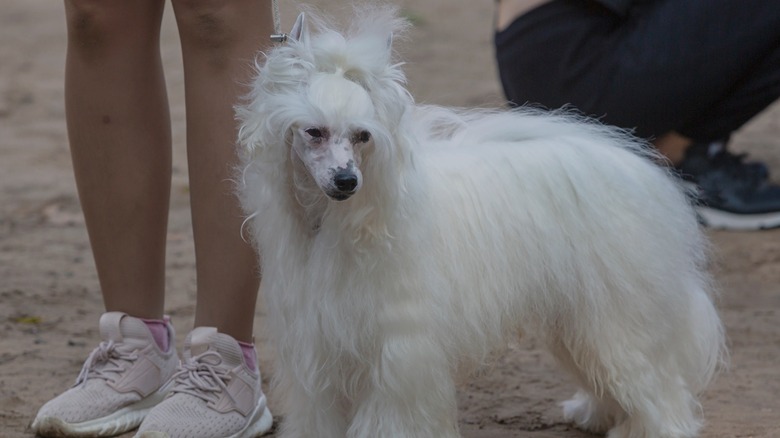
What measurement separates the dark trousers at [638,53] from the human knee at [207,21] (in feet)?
7.05

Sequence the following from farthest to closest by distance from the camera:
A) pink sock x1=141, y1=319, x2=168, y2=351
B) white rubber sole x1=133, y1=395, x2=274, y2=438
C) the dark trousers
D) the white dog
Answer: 1. the dark trousers
2. pink sock x1=141, y1=319, x2=168, y2=351
3. white rubber sole x1=133, y1=395, x2=274, y2=438
4. the white dog

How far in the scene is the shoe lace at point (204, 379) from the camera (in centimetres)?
304

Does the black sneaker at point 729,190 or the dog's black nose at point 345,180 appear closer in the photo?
the dog's black nose at point 345,180

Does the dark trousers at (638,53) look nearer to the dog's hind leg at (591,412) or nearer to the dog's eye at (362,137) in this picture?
the dog's hind leg at (591,412)

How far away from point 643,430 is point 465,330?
0.63 m

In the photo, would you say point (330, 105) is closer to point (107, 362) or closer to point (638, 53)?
point (107, 362)

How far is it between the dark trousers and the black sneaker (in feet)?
1.57

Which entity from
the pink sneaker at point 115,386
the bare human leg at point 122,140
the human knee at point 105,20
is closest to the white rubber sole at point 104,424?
the pink sneaker at point 115,386

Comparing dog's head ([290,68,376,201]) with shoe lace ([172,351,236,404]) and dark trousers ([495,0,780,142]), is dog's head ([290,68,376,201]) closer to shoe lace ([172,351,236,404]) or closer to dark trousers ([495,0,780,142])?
shoe lace ([172,351,236,404])

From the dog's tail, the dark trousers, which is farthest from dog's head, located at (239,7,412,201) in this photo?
the dark trousers

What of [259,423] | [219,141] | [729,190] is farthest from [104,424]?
[729,190]

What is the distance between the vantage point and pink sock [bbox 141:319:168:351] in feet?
10.7

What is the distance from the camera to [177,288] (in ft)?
15.0

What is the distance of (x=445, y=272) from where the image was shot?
2.65 meters
